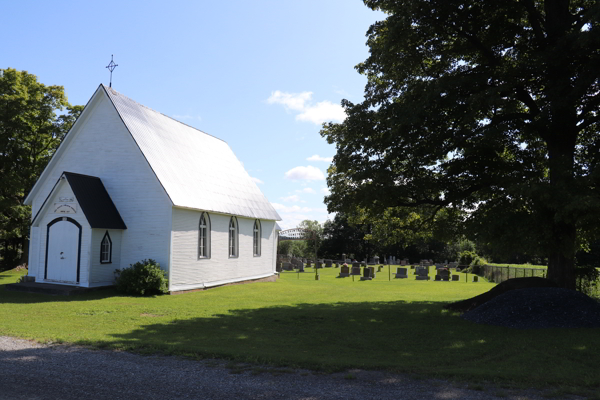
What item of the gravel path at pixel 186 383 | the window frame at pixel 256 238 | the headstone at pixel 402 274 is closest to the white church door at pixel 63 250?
the window frame at pixel 256 238

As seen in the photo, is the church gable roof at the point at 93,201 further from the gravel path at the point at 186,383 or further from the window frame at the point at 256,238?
the gravel path at the point at 186,383

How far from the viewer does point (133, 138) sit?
20.0m

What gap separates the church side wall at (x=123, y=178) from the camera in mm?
19609

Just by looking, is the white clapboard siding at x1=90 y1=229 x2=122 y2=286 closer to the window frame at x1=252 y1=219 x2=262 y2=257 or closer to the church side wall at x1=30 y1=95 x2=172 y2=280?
the church side wall at x1=30 y1=95 x2=172 y2=280

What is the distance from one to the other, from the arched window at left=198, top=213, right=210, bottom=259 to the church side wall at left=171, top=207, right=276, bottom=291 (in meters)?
0.29

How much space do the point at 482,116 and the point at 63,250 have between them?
17116 millimetres

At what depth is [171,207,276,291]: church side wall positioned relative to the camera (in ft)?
65.3

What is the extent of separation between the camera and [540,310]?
12023 millimetres

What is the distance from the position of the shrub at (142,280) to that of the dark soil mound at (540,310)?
1178 cm

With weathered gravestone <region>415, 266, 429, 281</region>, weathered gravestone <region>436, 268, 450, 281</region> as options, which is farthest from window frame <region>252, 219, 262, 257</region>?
weathered gravestone <region>436, 268, 450, 281</region>

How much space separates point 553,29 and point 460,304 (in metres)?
9.22

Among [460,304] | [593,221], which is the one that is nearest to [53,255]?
[460,304]

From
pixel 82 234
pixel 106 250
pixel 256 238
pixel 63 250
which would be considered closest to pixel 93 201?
pixel 82 234

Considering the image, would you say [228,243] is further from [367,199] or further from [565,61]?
[565,61]
